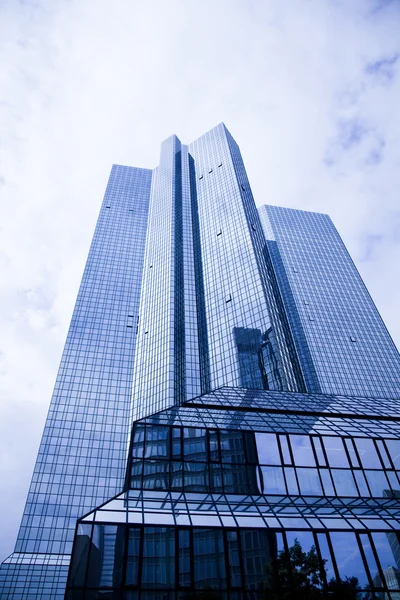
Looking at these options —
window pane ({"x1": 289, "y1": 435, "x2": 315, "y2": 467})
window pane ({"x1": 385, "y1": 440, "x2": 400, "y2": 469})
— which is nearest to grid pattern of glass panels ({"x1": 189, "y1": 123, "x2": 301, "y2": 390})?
window pane ({"x1": 385, "y1": 440, "x2": 400, "y2": 469})

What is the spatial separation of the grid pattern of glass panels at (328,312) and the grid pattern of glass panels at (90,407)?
5470 centimetres

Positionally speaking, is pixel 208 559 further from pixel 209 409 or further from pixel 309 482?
pixel 209 409

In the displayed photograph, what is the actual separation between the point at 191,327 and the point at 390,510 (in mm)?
94996

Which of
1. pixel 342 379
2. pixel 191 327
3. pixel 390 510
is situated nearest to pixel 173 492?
pixel 390 510

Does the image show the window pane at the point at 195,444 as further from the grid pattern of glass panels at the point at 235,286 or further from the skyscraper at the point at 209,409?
the grid pattern of glass panels at the point at 235,286

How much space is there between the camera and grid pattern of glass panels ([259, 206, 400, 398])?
405 ft

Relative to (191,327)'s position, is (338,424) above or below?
below

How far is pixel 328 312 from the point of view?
141 metres

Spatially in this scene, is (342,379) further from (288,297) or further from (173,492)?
(173,492)

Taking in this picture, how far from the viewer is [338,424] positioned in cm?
3353

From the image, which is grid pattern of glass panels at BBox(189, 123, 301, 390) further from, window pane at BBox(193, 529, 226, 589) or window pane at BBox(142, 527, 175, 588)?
window pane at BBox(142, 527, 175, 588)

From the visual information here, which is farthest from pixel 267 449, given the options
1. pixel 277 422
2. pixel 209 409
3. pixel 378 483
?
pixel 378 483

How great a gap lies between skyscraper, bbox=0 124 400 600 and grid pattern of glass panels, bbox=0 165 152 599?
1.31 ft

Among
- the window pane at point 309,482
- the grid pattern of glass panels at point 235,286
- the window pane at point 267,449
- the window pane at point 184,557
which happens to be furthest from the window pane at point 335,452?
the grid pattern of glass panels at point 235,286
